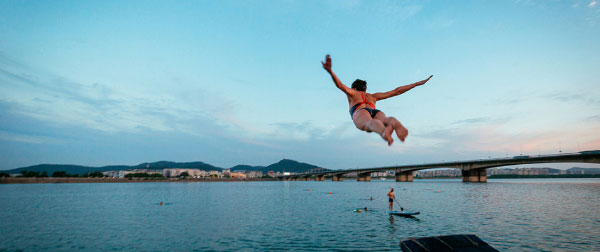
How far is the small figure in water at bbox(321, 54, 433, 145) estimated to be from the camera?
537 centimetres

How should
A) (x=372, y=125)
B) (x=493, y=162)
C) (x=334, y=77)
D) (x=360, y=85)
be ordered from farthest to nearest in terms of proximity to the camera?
(x=493, y=162) < (x=360, y=85) < (x=334, y=77) < (x=372, y=125)

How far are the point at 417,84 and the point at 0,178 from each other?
771 feet

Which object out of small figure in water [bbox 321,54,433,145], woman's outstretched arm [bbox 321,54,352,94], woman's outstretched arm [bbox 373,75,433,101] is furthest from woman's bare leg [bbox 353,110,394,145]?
woman's outstretched arm [bbox 373,75,433,101]

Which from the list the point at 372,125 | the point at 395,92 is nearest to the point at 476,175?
the point at 395,92

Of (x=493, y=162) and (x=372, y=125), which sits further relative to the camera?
(x=493, y=162)

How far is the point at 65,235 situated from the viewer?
28.7m

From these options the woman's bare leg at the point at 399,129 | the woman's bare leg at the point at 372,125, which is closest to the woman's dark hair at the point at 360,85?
the woman's bare leg at the point at 372,125

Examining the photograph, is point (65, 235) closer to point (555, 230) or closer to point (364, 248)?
point (364, 248)

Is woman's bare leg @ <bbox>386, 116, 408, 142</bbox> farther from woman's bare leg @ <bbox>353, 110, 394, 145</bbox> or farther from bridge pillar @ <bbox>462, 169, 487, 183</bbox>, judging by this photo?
bridge pillar @ <bbox>462, 169, 487, 183</bbox>

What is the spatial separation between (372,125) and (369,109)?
2.41 ft

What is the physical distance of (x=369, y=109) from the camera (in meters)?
6.37

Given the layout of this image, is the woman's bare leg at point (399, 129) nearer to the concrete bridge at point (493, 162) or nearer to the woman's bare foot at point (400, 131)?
the woman's bare foot at point (400, 131)

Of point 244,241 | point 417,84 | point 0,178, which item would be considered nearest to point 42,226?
point 244,241

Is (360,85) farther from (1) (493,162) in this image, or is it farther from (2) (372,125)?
(1) (493,162)
